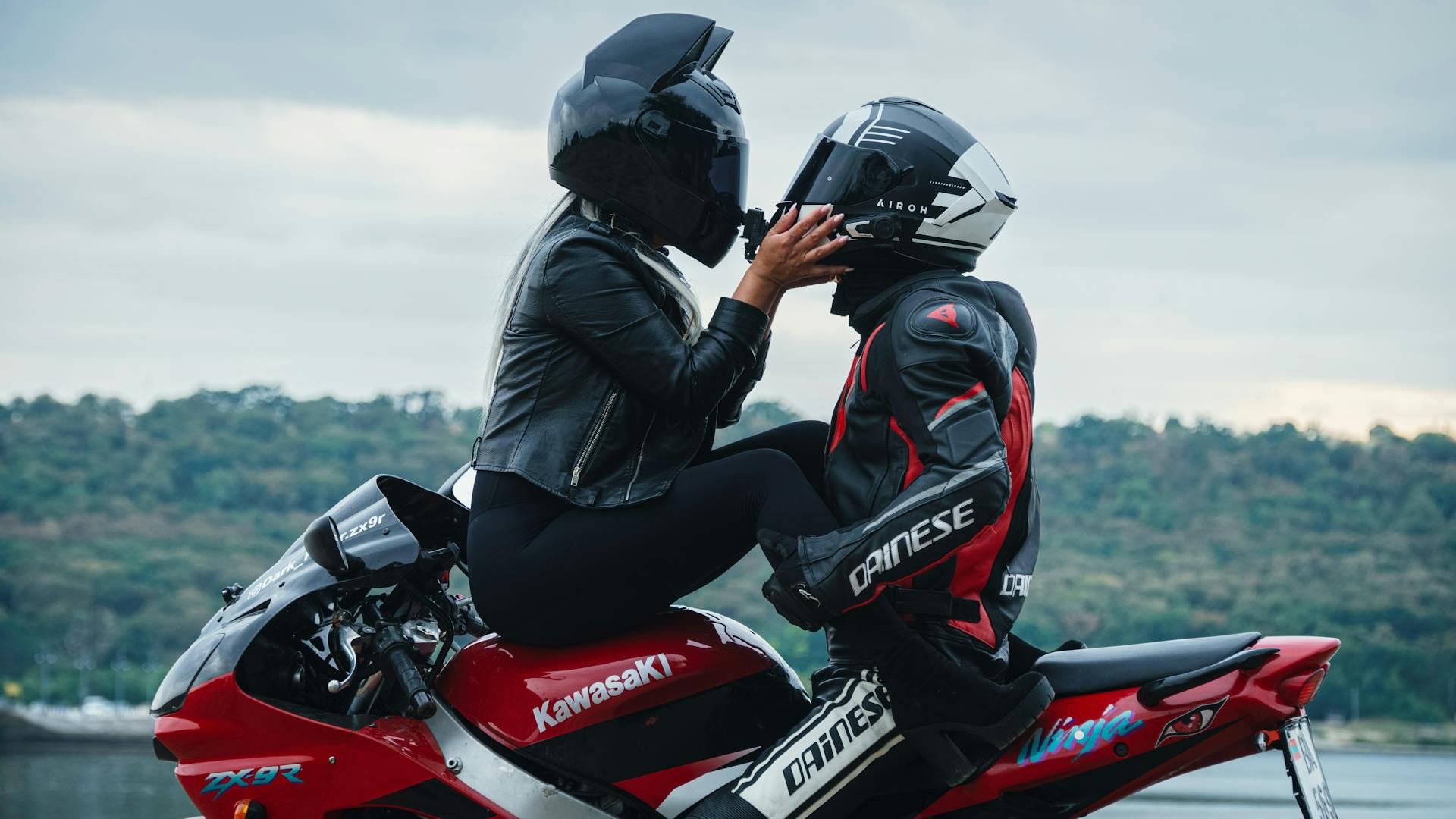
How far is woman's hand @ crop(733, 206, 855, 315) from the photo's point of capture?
3.24 m

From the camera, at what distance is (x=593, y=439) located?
3152 millimetres

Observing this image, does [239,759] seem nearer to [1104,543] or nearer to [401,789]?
[401,789]

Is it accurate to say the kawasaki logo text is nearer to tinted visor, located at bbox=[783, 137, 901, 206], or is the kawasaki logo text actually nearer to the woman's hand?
the woman's hand

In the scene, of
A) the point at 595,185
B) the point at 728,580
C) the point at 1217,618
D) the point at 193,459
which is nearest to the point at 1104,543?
the point at 1217,618

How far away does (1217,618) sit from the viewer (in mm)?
→ 54219

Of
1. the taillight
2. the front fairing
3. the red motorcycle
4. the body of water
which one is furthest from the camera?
the body of water

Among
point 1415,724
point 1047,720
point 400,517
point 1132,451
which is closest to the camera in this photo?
point 1047,720

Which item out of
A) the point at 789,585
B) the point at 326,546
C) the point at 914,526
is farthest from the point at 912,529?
the point at 326,546

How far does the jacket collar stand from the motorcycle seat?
82cm

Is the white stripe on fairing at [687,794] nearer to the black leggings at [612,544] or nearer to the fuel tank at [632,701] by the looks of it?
the fuel tank at [632,701]

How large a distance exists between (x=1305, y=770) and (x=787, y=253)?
1492 mm

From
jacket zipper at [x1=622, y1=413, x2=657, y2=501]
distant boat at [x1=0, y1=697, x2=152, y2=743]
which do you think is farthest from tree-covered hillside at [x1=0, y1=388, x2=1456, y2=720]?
jacket zipper at [x1=622, y1=413, x2=657, y2=501]

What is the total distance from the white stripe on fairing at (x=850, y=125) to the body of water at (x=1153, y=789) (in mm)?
1931

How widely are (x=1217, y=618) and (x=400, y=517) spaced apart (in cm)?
5465
